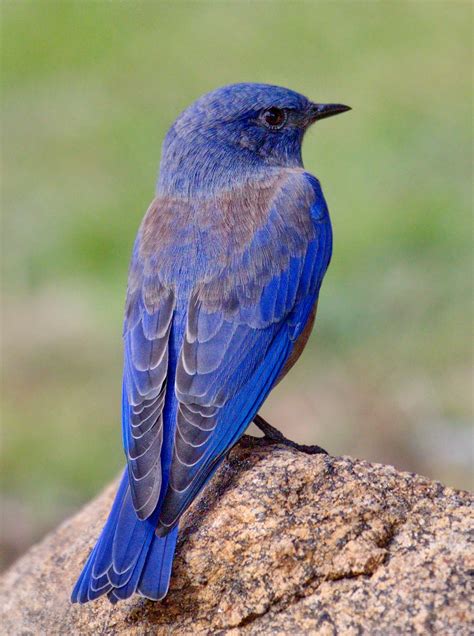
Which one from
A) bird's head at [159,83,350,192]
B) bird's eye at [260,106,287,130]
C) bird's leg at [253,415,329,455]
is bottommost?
bird's leg at [253,415,329,455]

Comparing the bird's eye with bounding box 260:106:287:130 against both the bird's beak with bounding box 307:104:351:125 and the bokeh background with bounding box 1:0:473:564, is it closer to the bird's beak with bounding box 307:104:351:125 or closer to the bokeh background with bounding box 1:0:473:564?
the bird's beak with bounding box 307:104:351:125

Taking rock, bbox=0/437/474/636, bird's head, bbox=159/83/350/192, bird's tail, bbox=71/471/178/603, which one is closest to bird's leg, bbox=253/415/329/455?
rock, bbox=0/437/474/636

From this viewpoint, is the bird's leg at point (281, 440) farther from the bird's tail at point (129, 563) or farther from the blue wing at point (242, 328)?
the bird's tail at point (129, 563)

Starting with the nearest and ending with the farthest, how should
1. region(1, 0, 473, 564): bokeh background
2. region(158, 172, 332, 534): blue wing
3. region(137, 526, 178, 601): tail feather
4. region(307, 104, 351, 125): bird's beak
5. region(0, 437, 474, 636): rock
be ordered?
region(0, 437, 474, 636): rock, region(137, 526, 178, 601): tail feather, region(158, 172, 332, 534): blue wing, region(307, 104, 351, 125): bird's beak, region(1, 0, 473, 564): bokeh background

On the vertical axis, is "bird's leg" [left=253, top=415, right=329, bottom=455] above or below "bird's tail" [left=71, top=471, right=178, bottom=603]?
above

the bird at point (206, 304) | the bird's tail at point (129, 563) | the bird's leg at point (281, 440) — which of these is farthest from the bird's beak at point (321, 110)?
the bird's tail at point (129, 563)

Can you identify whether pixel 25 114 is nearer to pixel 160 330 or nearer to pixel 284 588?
pixel 160 330

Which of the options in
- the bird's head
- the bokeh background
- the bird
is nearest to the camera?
the bird

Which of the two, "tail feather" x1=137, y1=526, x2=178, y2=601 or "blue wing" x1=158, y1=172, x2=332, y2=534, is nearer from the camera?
"tail feather" x1=137, y1=526, x2=178, y2=601
